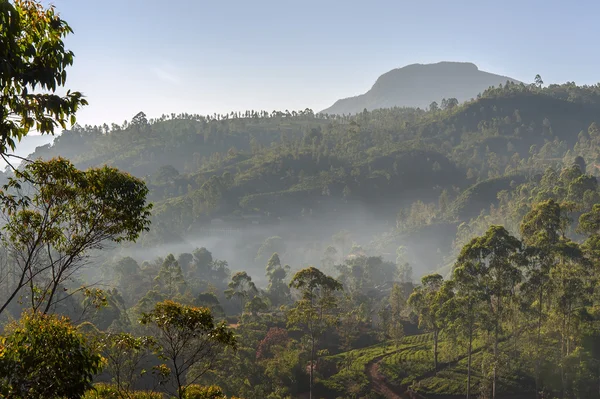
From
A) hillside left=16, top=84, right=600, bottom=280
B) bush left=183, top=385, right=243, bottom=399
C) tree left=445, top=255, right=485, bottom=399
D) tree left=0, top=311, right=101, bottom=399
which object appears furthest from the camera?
hillside left=16, top=84, right=600, bottom=280

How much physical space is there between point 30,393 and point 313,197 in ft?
518

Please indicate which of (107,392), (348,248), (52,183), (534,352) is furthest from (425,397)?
(348,248)

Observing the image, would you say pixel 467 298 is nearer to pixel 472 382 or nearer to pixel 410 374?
pixel 472 382

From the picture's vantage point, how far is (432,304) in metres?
38.3

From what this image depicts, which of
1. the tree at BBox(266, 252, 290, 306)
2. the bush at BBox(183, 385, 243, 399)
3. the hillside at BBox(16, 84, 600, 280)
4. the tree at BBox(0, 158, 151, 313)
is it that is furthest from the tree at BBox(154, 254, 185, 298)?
the hillside at BBox(16, 84, 600, 280)

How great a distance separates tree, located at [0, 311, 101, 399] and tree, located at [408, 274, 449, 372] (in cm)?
3287

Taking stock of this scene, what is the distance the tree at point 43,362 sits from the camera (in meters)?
6.36

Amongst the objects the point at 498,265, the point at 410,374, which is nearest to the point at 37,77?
the point at 498,265

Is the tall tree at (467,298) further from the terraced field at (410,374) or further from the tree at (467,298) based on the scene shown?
the terraced field at (410,374)

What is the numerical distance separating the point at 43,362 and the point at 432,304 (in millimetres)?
36367

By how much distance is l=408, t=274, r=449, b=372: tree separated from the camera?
36641 millimetres

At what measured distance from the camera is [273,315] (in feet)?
194

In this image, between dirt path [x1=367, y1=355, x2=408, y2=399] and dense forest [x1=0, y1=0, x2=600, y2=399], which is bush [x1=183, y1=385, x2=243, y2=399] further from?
dirt path [x1=367, y1=355, x2=408, y2=399]

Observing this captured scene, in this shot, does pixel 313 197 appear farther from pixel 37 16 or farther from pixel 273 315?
pixel 37 16
